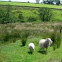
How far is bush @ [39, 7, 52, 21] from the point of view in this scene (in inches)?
3076

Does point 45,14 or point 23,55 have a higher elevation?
point 23,55

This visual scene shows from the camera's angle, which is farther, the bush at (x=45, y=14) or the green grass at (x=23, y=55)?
the bush at (x=45, y=14)

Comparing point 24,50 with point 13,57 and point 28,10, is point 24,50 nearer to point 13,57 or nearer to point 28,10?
point 13,57

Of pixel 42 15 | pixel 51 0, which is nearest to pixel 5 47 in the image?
pixel 42 15

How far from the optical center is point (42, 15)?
78375mm

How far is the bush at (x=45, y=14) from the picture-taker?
78.1 meters

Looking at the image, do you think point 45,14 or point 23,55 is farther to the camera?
point 45,14

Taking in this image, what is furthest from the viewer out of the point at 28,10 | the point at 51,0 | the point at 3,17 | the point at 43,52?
the point at 51,0

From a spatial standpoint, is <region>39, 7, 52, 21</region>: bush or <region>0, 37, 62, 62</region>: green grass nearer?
<region>0, 37, 62, 62</region>: green grass

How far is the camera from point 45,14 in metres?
78.7

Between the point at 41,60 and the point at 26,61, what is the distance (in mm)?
802

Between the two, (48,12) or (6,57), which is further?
(48,12)

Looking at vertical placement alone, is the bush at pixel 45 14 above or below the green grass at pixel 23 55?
below

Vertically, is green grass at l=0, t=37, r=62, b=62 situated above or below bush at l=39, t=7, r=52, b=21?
above
